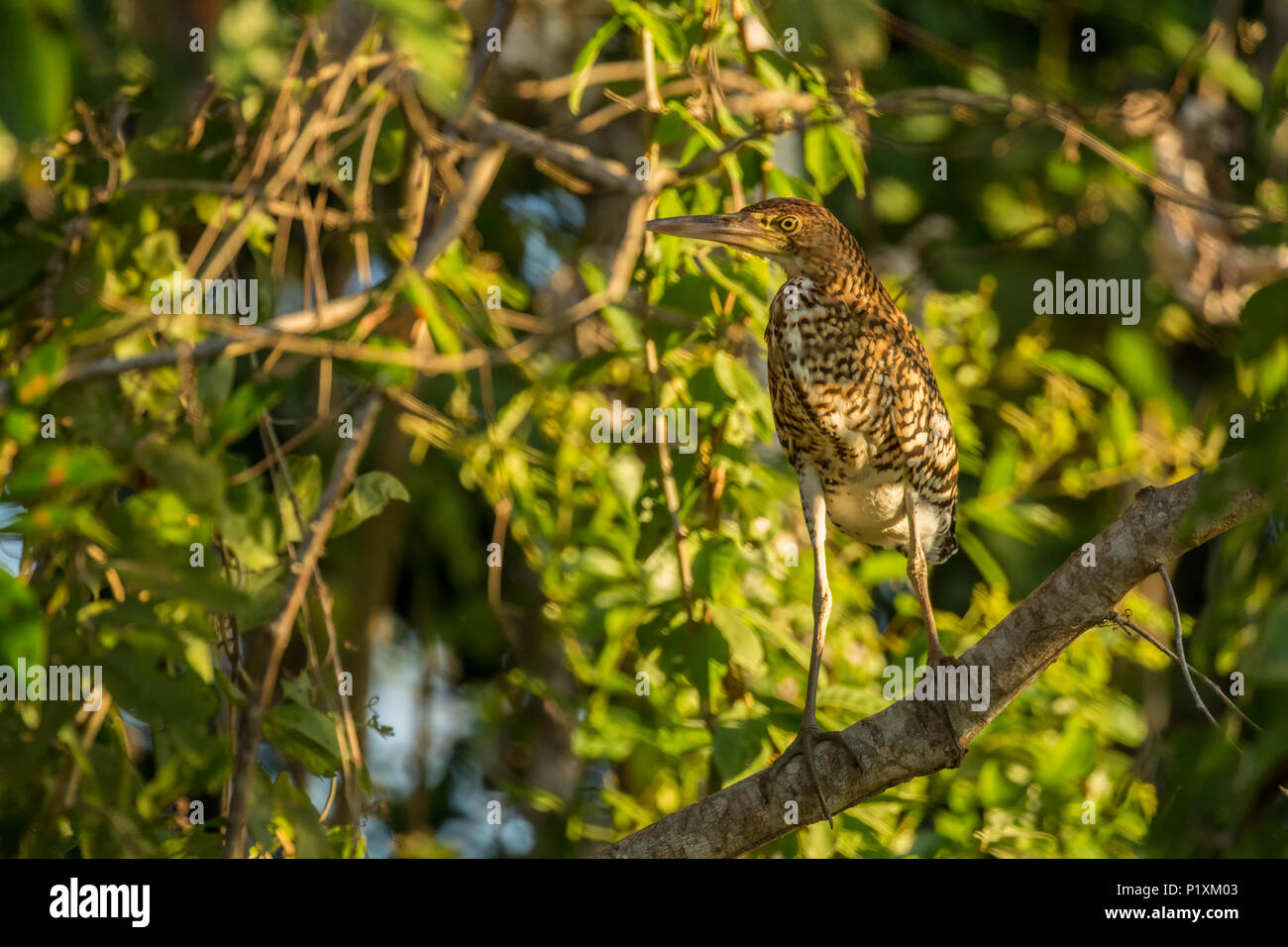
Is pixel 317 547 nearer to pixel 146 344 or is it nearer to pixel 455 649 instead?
pixel 146 344

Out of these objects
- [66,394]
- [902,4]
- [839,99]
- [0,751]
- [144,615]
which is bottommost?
[0,751]

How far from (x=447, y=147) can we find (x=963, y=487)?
2364 mm

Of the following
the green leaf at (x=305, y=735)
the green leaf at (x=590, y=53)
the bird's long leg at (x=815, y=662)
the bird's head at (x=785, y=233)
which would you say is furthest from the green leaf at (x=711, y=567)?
the green leaf at (x=590, y=53)

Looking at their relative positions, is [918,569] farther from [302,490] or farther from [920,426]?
[302,490]

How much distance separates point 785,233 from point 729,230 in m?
0.16

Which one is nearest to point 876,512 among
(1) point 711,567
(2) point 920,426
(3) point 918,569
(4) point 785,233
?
(3) point 918,569

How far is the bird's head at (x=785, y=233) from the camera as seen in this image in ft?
10.0

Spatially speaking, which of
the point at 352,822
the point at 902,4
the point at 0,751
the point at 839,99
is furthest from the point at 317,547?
the point at 902,4

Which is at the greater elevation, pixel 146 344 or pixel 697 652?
pixel 146 344

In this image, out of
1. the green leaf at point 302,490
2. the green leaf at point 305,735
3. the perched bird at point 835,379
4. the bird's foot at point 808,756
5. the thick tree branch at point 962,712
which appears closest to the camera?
the thick tree branch at point 962,712

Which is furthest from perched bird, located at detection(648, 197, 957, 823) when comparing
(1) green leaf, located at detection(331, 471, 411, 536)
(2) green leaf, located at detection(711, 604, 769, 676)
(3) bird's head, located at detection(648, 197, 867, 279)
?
(1) green leaf, located at detection(331, 471, 411, 536)

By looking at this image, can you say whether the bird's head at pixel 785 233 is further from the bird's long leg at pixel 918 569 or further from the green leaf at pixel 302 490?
the green leaf at pixel 302 490

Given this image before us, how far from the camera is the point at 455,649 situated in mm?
6312

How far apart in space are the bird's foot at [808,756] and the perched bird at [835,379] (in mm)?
66
